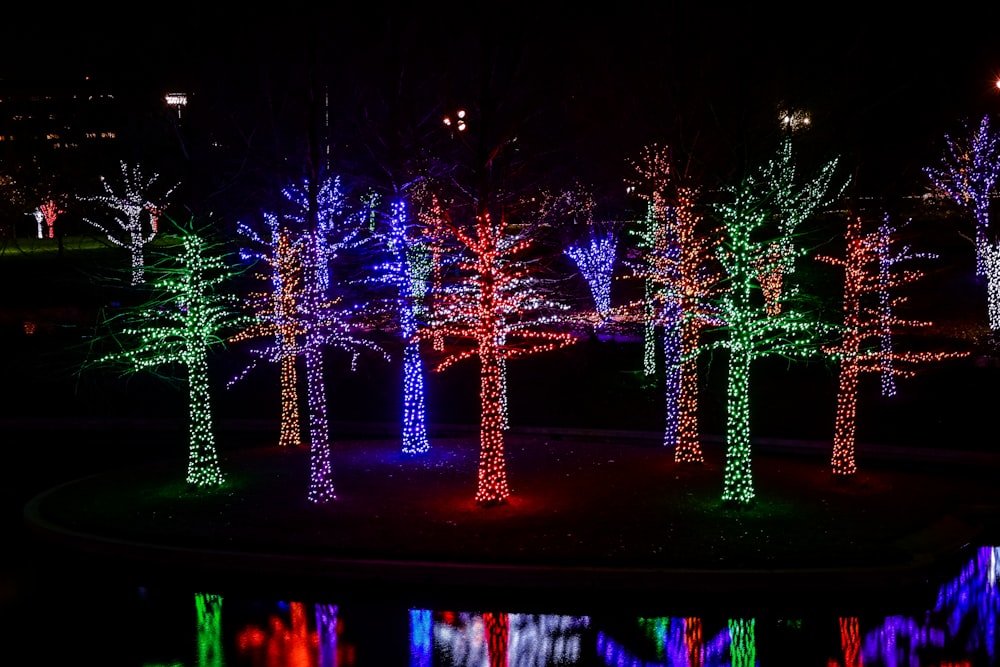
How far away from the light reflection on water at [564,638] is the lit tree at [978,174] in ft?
76.8

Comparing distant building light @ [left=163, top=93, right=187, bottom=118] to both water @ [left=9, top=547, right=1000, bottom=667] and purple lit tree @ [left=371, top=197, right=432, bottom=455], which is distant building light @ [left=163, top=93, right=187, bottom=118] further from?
water @ [left=9, top=547, right=1000, bottom=667]

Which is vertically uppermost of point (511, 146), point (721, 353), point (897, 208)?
point (511, 146)

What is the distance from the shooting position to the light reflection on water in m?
9.79

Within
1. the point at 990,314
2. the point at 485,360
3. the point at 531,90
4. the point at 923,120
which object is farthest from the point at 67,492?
the point at 990,314

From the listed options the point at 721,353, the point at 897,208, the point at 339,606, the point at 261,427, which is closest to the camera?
the point at 339,606

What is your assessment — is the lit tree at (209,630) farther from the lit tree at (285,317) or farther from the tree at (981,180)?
the tree at (981,180)

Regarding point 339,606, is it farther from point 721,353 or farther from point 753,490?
point 721,353

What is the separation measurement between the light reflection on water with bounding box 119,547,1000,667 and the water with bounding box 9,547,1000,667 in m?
0.02

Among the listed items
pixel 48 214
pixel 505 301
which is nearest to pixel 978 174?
pixel 505 301

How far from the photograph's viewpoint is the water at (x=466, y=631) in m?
9.87

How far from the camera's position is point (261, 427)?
26.4 metres

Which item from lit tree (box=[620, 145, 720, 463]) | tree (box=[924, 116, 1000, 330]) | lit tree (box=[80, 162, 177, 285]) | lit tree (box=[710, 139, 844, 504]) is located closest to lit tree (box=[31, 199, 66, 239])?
lit tree (box=[80, 162, 177, 285])

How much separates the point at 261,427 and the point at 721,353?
14244mm

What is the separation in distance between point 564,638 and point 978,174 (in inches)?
1138
